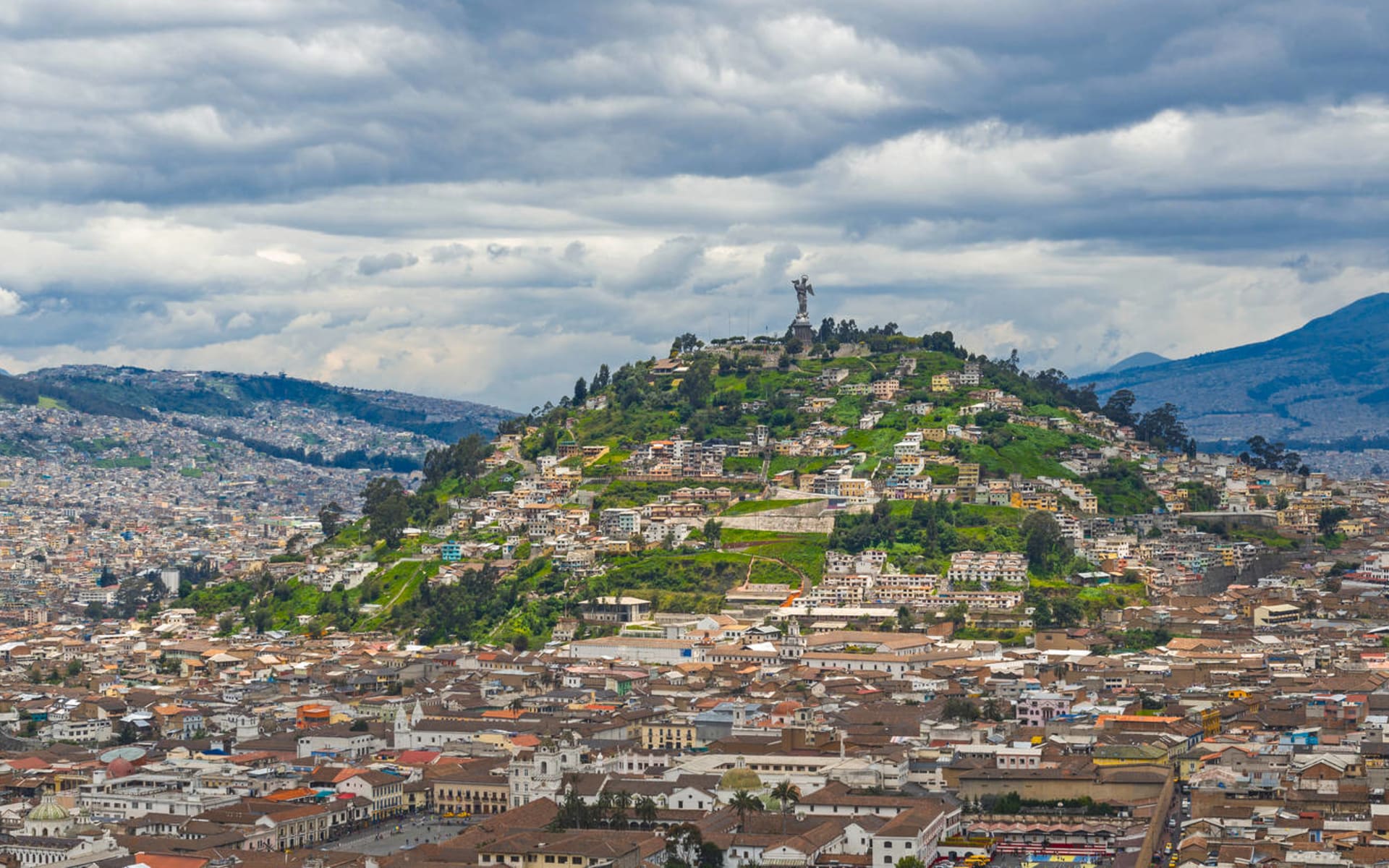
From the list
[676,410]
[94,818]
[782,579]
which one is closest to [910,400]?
[676,410]

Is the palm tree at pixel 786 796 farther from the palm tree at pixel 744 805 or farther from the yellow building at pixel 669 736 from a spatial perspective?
the yellow building at pixel 669 736

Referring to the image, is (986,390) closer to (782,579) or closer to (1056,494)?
(1056,494)

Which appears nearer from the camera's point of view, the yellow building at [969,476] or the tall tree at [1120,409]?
the yellow building at [969,476]

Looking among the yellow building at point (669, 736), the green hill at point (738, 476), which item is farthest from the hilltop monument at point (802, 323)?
the yellow building at point (669, 736)

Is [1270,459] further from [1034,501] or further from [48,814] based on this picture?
[48,814]

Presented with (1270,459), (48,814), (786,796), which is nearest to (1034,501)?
(1270,459)
